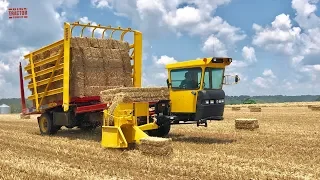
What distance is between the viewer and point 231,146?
437 inches

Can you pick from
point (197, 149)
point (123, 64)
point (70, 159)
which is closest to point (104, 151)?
point (70, 159)

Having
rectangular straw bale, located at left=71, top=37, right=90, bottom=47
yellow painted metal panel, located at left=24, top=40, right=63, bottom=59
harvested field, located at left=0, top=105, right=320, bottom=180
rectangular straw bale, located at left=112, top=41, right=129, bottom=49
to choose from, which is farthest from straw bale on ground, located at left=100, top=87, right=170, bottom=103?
yellow painted metal panel, located at left=24, top=40, right=63, bottom=59

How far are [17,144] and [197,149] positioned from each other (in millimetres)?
5172

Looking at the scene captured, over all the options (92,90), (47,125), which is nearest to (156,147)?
(92,90)

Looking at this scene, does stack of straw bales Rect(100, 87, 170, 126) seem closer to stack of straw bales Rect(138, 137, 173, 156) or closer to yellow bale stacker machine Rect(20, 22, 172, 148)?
yellow bale stacker machine Rect(20, 22, 172, 148)

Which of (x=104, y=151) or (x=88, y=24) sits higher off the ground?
(x=88, y=24)

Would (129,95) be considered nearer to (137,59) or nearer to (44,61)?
(137,59)

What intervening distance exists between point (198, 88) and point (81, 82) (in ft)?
12.7

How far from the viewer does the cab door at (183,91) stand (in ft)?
39.6

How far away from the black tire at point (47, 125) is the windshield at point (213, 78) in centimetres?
613

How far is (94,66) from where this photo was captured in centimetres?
1364

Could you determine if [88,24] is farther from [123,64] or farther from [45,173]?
[45,173]

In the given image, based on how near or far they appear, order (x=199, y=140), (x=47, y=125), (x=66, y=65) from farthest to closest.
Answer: (x=47, y=125) → (x=66, y=65) → (x=199, y=140)

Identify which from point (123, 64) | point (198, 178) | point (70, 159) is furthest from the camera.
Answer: point (123, 64)
